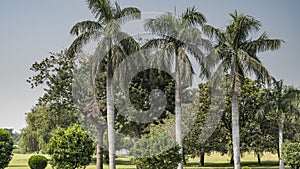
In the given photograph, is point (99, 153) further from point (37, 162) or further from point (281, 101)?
point (281, 101)

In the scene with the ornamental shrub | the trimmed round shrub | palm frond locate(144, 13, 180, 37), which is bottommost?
the trimmed round shrub

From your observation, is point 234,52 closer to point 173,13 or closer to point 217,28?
point 217,28

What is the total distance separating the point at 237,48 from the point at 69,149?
1027 centimetres

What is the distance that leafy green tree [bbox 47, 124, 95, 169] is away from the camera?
21.4 meters

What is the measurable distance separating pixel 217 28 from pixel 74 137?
963cm

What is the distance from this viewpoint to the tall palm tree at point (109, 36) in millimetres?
19281

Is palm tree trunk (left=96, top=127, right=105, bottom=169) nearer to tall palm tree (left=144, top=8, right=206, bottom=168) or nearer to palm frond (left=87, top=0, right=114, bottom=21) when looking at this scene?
tall palm tree (left=144, top=8, right=206, bottom=168)

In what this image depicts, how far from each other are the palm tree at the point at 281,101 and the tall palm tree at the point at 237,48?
977 cm

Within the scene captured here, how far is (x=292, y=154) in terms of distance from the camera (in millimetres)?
24719

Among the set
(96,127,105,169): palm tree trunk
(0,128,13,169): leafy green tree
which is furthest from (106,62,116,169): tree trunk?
(0,128,13,169): leafy green tree

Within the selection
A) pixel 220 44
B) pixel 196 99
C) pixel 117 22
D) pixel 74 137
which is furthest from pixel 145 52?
pixel 196 99

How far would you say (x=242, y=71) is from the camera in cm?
2011

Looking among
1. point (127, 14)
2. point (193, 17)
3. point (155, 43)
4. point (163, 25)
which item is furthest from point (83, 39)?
point (193, 17)

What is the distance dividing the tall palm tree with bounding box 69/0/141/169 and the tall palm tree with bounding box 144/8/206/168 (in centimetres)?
143
